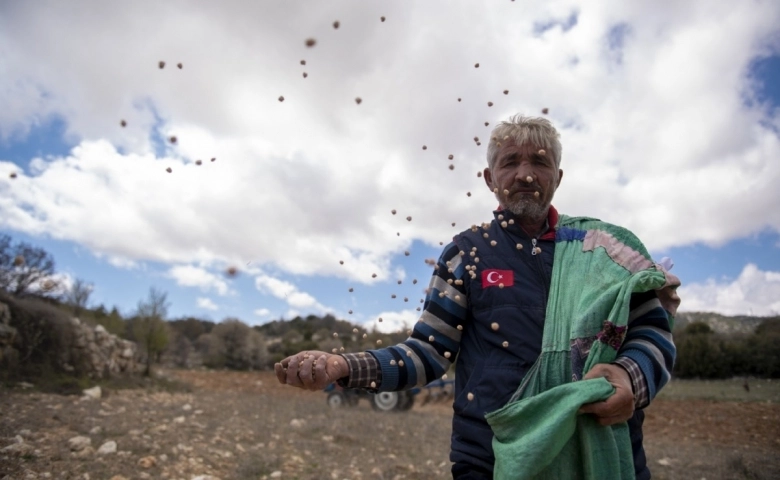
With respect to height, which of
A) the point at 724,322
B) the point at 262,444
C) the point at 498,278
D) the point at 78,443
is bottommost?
the point at 262,444

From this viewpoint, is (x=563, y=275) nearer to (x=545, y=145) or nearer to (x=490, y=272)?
(x=490, y=272)

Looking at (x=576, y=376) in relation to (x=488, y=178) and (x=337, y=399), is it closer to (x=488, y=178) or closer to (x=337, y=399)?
(x=488, y=178)

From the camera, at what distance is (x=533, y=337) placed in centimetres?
194

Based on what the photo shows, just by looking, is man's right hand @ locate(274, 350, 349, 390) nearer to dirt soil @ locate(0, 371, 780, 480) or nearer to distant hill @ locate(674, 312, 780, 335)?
dirt soil @ locate(0, 371, 780, 480)

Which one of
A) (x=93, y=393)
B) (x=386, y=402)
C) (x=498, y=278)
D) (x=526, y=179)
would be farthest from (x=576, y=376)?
(x=386, y=402)

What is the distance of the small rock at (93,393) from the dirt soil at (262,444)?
23 cm

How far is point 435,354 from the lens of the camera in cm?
224

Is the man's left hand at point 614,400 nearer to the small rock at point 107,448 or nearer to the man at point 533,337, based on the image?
the man at point 533,337

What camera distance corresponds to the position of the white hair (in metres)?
2.25

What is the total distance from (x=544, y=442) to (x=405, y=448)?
260 inches

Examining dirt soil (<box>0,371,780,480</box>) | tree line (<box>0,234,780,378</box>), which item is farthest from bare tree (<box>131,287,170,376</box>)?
dirt soil (<box>0,371,780,480</box>)

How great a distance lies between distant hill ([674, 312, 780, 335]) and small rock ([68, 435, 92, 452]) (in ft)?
61.7

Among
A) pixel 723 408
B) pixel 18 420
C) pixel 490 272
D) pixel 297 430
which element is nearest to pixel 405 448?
pixel 297 430

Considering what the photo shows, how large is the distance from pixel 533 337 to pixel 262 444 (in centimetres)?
604
